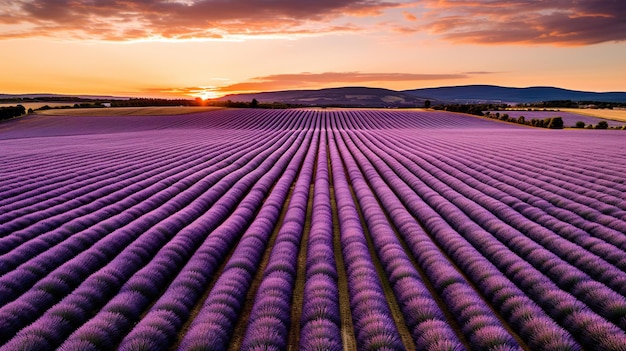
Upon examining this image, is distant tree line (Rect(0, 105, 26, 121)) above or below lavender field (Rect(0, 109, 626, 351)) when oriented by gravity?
below

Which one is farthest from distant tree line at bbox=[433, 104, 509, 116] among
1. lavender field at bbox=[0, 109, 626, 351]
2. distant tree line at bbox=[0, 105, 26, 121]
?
distant tree line at bbox=[0, 105, 26, 121]

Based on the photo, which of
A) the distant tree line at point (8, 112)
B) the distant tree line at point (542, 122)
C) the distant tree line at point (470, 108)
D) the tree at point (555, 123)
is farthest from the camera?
the distant tree line at point (470, 108)

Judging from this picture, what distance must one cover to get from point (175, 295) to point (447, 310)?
3983 mm

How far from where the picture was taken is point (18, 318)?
5.12 metres

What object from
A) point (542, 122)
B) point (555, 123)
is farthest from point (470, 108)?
point (555, 123)

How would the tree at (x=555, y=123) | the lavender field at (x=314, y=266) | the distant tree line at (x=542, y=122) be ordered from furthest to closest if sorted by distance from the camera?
the distant tree line at (x=542, y=122) < the tree at (x=555, y=123) < the lavender field at (x=314, y=266)

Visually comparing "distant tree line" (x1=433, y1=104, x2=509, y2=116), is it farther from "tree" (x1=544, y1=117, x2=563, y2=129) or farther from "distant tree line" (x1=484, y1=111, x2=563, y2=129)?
"tree" (x1=544, y1=117, x2=563, y2=129)

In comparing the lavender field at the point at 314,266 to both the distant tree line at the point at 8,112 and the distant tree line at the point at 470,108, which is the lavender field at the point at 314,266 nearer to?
the distant tree line at the point at 8,112

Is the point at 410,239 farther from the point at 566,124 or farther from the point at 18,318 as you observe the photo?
the point at 566,124

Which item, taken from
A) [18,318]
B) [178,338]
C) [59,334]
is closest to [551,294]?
[178,338]

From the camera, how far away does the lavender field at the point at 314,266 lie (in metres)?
4.81

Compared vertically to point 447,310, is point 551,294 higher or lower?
higher

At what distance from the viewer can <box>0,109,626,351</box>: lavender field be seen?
15.8 ft

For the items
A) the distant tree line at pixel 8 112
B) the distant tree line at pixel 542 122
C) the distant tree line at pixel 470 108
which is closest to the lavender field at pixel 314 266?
the distant tree line at pixel 542 122
